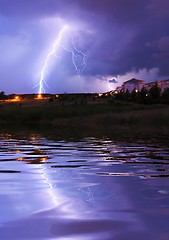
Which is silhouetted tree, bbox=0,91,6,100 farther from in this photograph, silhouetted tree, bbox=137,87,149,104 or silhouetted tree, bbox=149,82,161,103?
silhouetted tree, bbox=149,82,161,103

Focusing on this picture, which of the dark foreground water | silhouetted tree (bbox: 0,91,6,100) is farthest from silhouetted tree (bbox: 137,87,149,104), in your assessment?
the dark foreground water

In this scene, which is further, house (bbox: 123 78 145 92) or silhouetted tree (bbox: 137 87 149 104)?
house (bbox: 123 78 145 92)

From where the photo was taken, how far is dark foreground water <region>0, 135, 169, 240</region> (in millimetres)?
5176

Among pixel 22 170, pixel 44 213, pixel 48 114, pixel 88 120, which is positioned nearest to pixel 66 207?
pixel 44 213

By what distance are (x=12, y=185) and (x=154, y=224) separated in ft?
12.5

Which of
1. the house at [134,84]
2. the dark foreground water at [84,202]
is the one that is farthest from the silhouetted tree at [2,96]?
the dark foreground water at [84,202]

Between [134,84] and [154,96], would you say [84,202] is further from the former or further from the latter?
[134,84]

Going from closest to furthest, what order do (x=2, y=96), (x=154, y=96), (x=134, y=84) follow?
1. (x=154, y=96)
2. (x=2, y=96)
3. (x=134, y=84)

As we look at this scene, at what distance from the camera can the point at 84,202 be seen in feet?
22.5

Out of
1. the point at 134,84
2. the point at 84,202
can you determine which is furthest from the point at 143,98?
the point at 84,202

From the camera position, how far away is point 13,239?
4.77 m

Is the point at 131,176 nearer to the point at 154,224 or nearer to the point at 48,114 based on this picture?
the point at 154,224

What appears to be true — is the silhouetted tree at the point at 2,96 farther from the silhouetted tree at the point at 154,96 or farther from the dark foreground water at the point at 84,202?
the dark foreground water at the point at 84,202

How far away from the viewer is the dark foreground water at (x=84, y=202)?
5.18 meters
